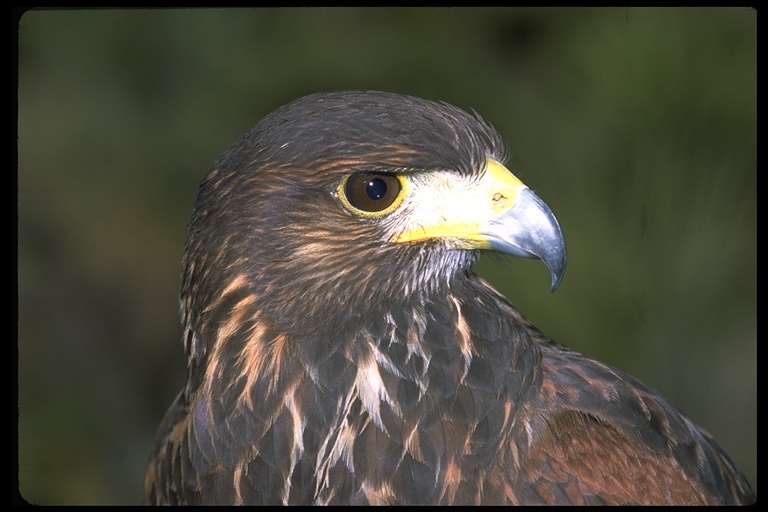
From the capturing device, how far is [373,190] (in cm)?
230

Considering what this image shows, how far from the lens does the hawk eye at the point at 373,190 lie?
229 centimetres

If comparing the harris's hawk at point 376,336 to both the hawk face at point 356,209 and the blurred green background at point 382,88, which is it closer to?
the hawk face at point 356,209

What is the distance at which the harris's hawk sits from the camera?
2301 mm

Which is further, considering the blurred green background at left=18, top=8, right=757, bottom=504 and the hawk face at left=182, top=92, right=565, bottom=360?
the blurred green background at left=18, top=8, right=757, bottom=504

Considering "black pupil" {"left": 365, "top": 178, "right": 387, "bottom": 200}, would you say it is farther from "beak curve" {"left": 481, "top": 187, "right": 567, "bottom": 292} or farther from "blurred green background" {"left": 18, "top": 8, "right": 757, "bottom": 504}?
"blurred green background" {"left": 18, "top": 8, "right": 757, "bottom": 504}

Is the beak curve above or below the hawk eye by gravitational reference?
below

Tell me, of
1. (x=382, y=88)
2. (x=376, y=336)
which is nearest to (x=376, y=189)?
(x=376, y=336)

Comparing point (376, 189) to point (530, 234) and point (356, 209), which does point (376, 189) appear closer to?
point (356, 209)

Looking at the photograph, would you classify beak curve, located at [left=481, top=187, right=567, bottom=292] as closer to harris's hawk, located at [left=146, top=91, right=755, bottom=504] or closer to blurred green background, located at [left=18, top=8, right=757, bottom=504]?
harris's hawk, located at [left=146, top=91, right=755, bottom=504]

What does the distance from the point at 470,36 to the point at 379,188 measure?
2201 mm

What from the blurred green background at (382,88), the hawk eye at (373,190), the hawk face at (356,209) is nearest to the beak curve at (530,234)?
the hawk face at (356,209)

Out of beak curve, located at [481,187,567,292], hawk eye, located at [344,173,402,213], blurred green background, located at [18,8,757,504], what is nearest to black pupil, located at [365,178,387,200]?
hawk eye, located at [344,173,402,213]

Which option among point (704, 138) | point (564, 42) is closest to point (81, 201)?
point (564, 42)

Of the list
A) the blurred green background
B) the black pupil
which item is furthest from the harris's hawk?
the blurred green background
